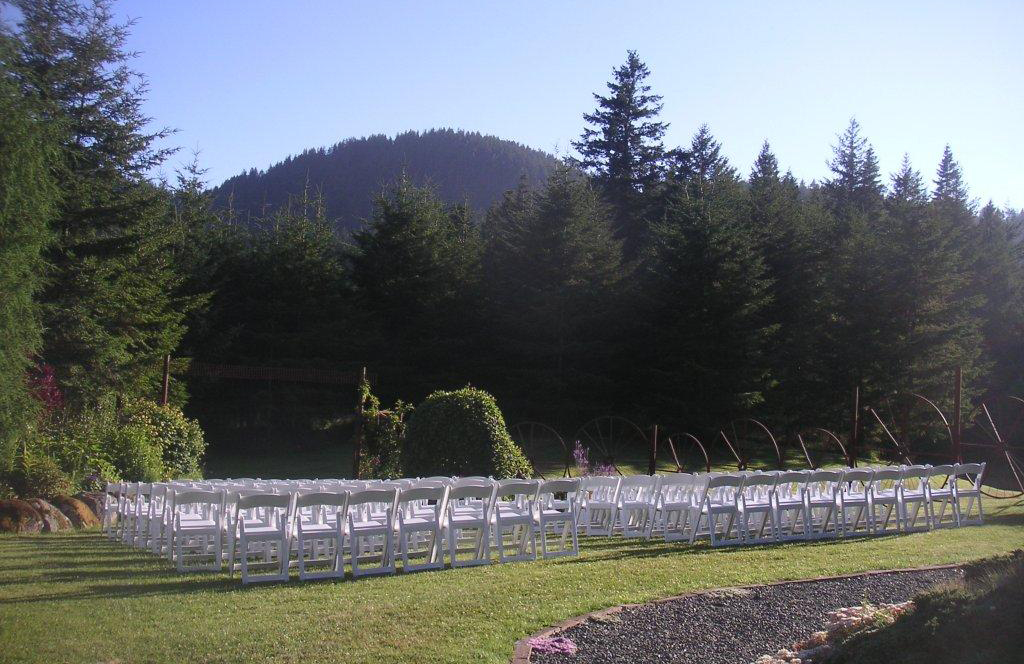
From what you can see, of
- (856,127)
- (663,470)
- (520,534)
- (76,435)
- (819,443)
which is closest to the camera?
(520,534)

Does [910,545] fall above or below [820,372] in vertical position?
below

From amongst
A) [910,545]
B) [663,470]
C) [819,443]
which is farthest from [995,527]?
[819,443]

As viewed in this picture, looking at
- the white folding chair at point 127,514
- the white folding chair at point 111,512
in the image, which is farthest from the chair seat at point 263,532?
the white folding chair at point 111,512

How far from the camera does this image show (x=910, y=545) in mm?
9656

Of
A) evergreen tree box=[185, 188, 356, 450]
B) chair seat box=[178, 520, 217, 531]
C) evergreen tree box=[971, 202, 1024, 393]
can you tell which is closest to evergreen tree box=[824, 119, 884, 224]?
evergreen tree box=[971, 202, 1024, 393]

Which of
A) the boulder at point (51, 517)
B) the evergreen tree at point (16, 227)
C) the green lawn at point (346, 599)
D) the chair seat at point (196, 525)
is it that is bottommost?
the boulder at point (51, 517)

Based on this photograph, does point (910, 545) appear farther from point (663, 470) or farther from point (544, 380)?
point (544, 380)

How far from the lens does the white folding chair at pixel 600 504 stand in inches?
420

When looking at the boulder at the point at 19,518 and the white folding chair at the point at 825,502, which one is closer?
the white folding chair at the point at 825,502

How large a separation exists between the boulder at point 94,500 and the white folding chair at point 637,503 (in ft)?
23.4

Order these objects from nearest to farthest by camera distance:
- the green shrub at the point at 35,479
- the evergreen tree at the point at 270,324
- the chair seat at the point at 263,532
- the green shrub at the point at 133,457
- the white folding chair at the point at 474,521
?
the chair seat at the point at 263,532 → the white folding chair at the point at 474,521 → the green shrub at the point at 35,479 → the green shrub at the point at 133,457 → the evergreen tree at the point at 270,324

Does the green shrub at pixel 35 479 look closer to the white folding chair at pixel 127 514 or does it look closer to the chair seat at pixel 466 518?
the white folding chair at pixel 127 514

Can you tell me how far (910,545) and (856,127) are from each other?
150ft

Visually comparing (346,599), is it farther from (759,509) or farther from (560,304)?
(560,304)
